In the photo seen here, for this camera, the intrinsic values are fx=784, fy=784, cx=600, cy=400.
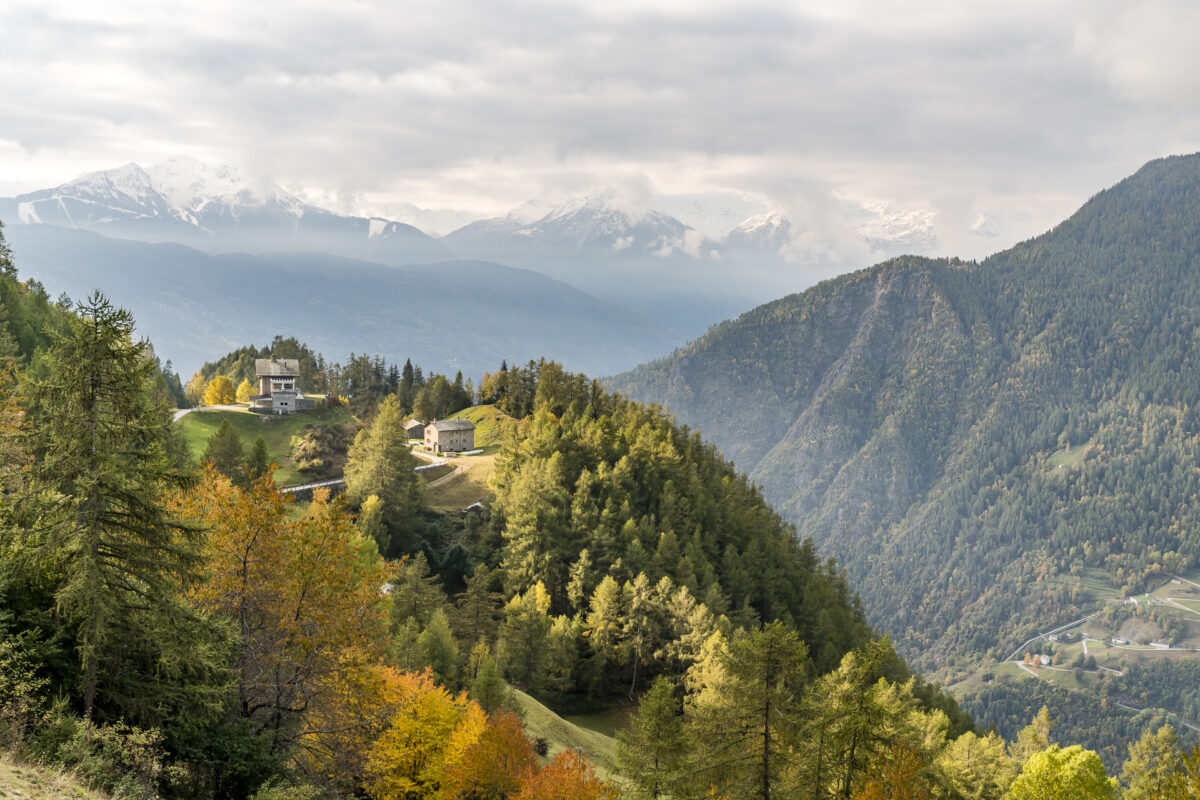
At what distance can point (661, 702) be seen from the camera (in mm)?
33531

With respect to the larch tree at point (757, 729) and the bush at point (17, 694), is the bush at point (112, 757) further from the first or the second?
the larch tree at point (757, 729)

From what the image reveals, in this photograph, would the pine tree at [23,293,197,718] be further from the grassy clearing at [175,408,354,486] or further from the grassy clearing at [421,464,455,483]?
the grassy clearing at [421,464,455,483]

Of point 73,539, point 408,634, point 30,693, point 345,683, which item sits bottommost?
point 408,634

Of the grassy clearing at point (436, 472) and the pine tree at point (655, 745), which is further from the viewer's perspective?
the grassy clearing at point (436, 472)

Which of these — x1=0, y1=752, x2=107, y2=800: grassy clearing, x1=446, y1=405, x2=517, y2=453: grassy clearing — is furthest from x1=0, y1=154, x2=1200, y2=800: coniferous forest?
x1=446, y1=405, x2=517, y2=453: grassy clearing

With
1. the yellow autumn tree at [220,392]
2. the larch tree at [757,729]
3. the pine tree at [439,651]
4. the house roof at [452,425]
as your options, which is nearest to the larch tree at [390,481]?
the house roof at [452,425]

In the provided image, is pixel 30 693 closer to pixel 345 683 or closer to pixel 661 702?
pixel 345 683

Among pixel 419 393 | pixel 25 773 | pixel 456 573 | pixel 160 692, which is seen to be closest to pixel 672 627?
pixel 456 573

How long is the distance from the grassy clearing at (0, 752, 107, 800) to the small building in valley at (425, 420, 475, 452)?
278 ft

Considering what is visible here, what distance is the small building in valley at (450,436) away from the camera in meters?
101

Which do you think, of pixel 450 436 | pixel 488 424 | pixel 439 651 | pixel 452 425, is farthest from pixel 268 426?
pixel 439 651

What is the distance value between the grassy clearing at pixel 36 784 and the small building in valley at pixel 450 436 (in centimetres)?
8479

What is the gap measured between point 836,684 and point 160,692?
24914 millimetres

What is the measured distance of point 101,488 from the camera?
741 inches
